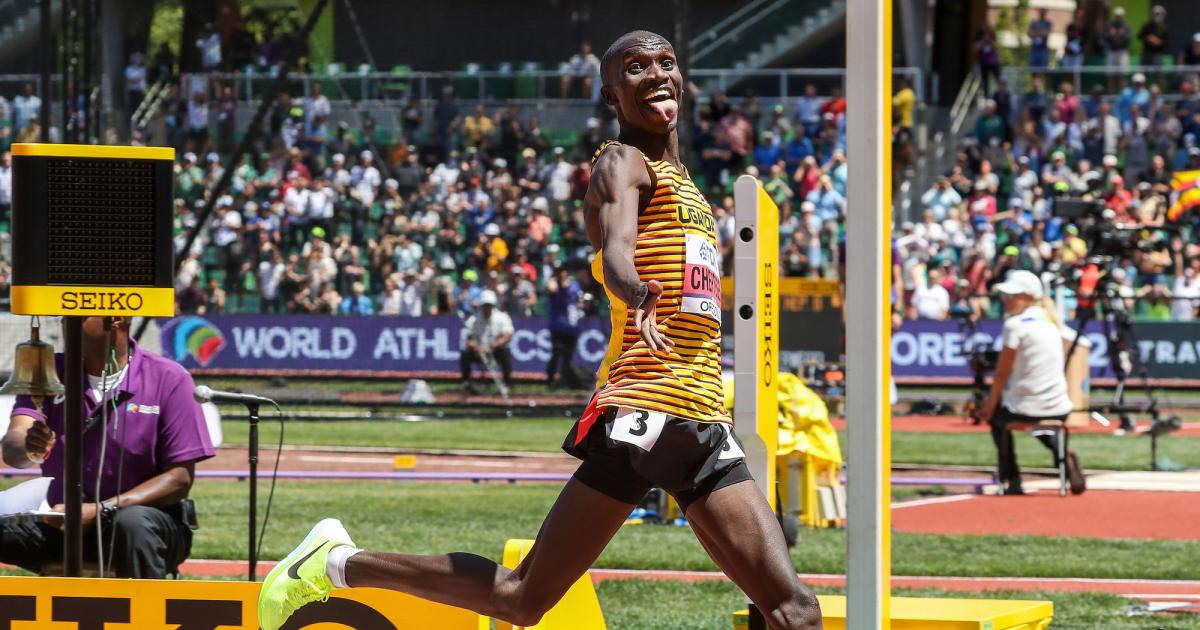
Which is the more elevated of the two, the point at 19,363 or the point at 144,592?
the point at 19,363

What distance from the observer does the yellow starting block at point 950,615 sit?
575 cm

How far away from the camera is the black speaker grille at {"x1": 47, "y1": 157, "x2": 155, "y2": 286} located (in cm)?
619

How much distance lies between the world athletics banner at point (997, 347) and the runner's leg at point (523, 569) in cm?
1746

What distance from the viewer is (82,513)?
650 cm

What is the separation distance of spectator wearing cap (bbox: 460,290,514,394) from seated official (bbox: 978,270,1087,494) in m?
7.35

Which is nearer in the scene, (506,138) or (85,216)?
(85,216)

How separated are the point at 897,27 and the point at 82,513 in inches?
1095

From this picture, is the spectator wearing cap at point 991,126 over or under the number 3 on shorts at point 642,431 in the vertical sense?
over

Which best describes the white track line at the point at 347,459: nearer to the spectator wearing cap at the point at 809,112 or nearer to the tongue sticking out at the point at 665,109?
the tongue sticking out at the point at 665,109

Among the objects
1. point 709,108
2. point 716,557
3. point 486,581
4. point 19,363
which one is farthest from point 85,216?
point 709,108

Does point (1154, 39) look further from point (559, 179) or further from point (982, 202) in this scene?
point (559, 179)

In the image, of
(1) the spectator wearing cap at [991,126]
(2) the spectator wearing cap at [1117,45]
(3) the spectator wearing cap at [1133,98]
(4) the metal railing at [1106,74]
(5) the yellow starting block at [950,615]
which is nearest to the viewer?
(5) the yellow starting block at [950,615]

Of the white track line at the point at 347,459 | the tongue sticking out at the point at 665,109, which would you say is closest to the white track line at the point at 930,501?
the white track line at the point at 347,459

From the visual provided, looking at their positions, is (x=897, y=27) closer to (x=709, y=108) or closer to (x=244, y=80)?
(x=709, y=108)
